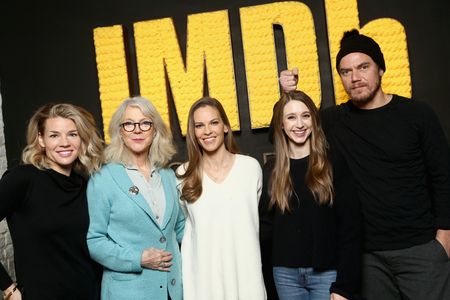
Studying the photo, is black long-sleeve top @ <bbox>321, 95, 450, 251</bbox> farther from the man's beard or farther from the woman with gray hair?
the woman with gray hair

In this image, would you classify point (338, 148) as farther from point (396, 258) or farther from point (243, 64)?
point (243, 64)

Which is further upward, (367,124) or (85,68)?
(85,68)

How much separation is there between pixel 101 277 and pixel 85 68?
1.81 meters

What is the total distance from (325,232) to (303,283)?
0.26 meters

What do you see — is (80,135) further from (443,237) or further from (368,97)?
(443,237)

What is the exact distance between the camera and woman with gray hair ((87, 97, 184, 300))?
2275 mm

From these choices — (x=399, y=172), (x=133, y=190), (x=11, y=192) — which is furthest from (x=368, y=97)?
(x=11, y=192)

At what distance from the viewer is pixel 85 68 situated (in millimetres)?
3695

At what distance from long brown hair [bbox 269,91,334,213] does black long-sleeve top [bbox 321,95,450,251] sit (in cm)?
27

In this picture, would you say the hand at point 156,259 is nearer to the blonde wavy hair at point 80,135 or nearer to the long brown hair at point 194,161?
the long brown hair at point 194,161

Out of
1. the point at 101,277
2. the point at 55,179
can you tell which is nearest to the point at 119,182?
the point at 55,179

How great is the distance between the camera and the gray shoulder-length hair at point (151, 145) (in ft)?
8.12

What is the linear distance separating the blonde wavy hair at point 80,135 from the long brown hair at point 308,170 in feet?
3.02

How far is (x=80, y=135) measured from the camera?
2.49 meters
